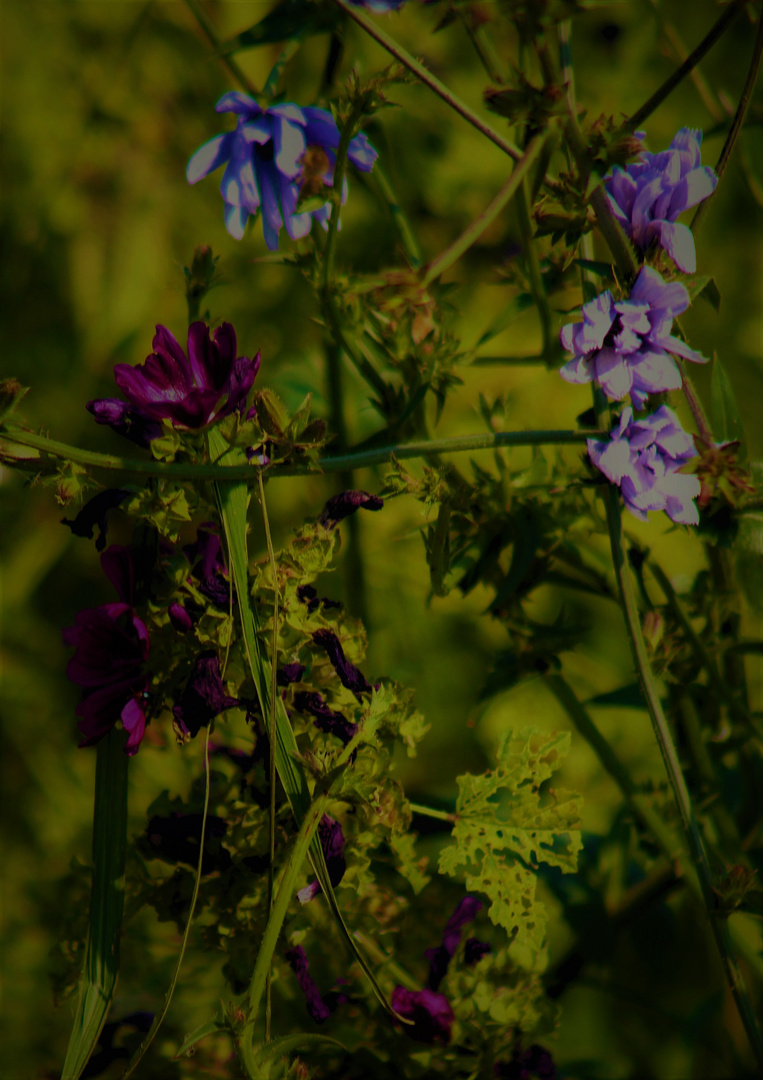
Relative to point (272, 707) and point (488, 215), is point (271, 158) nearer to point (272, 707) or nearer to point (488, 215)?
point (488, 215)

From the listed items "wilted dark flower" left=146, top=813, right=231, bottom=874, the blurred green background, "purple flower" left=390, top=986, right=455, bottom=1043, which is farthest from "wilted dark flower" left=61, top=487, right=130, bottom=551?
the blurred green background

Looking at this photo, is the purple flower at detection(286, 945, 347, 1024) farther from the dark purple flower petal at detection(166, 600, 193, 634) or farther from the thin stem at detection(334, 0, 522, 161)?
the thin stem at detection(334, 0, 522, 161)

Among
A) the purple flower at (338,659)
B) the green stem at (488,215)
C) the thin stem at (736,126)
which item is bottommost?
the purple flower at (338,659)

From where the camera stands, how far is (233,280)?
76cm

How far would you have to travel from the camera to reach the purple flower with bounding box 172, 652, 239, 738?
286 millimetres

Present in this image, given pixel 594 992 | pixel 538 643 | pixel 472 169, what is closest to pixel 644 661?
pixel 538 643

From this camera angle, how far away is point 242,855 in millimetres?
324

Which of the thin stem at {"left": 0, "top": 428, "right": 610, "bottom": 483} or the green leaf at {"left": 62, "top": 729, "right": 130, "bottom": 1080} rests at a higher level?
the thin stem at {"left": 0, "top": 428, "right": 610, "bottom": 483}

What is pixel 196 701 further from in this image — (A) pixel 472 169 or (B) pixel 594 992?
(A) pixel 472 169

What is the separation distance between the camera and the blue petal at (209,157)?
15.5 inches

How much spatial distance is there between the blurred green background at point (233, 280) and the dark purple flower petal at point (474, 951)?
295mm

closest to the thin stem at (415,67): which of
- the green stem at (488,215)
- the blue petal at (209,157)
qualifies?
the green stem at (488,215)

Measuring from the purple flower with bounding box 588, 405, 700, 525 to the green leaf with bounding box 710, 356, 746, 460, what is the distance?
7 centimetres

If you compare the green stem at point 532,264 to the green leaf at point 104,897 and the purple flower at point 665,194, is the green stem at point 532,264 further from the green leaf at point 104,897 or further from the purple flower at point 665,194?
the green leaf at point 104,897
